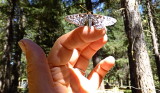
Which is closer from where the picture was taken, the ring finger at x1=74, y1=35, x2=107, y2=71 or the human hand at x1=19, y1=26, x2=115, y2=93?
the human hand at x1=19, y1=26, x2=115, y2=93

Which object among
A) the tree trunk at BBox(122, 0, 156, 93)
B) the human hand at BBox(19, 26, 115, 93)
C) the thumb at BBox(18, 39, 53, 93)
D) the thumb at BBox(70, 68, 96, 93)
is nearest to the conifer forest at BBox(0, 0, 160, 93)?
the tree trunk at BBox(122, 0, 156, 93)

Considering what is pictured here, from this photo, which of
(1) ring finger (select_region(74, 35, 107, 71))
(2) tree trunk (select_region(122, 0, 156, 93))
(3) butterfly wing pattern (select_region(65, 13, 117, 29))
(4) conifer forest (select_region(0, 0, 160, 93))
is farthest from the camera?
(4) conifer forest (select_region(0, 0, 160, 93))


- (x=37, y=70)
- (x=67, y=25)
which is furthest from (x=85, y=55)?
(x=67, y=25)

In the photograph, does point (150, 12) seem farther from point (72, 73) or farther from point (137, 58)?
point (72, 73)

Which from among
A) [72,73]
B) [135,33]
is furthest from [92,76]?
[135,33]

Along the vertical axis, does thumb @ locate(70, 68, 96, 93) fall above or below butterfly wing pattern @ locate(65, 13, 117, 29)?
below

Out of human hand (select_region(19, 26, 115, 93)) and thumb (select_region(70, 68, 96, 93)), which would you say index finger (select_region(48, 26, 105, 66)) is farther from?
thumb (select_region(70, 68, 96, 93))

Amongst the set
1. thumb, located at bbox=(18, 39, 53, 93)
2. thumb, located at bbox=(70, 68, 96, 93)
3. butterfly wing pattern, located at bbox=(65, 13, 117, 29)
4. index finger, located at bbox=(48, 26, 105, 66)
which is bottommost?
thumb, located at bbox=(70, 68, 96, 93)

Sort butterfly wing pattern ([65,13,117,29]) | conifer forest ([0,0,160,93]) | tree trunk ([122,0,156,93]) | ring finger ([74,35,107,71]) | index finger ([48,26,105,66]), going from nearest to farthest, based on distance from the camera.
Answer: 1. index finger ([48,26,105,66])
2. butterfly wing pattern ([65,13,117,29])
3. ring finger ([74,35,107,71])
4. tree trunk ([122,0,156,93])
5. conifer forest ([0,0,160,93])
